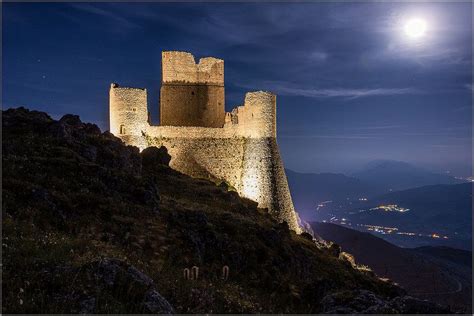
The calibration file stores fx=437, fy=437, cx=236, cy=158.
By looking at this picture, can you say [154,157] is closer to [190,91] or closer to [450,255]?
[190,91]

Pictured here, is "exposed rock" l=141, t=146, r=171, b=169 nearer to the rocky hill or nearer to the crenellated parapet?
the rocky hill

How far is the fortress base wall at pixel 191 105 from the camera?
Result: 145 feet

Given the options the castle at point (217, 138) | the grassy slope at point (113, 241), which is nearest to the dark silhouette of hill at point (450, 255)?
the castle at point (217, 138)

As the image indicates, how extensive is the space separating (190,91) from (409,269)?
48.8 metres

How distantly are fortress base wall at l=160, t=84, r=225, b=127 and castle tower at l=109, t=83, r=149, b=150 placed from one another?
6.17m

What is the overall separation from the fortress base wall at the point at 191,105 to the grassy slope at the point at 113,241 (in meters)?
17.1

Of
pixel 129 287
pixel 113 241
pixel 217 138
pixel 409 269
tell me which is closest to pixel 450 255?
pixel 409 269

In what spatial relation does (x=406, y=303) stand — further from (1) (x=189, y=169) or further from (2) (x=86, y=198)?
(1) (x=189, y=169)

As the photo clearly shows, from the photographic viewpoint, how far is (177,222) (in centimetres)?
1884

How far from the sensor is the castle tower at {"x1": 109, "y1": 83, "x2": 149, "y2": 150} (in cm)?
3750

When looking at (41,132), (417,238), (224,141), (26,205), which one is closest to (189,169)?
(224,141)

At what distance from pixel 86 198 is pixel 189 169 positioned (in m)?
Answer: 22.9

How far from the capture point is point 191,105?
146 feet

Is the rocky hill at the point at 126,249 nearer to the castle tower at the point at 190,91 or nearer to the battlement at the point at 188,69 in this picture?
the castle tower at the point at 190,91
